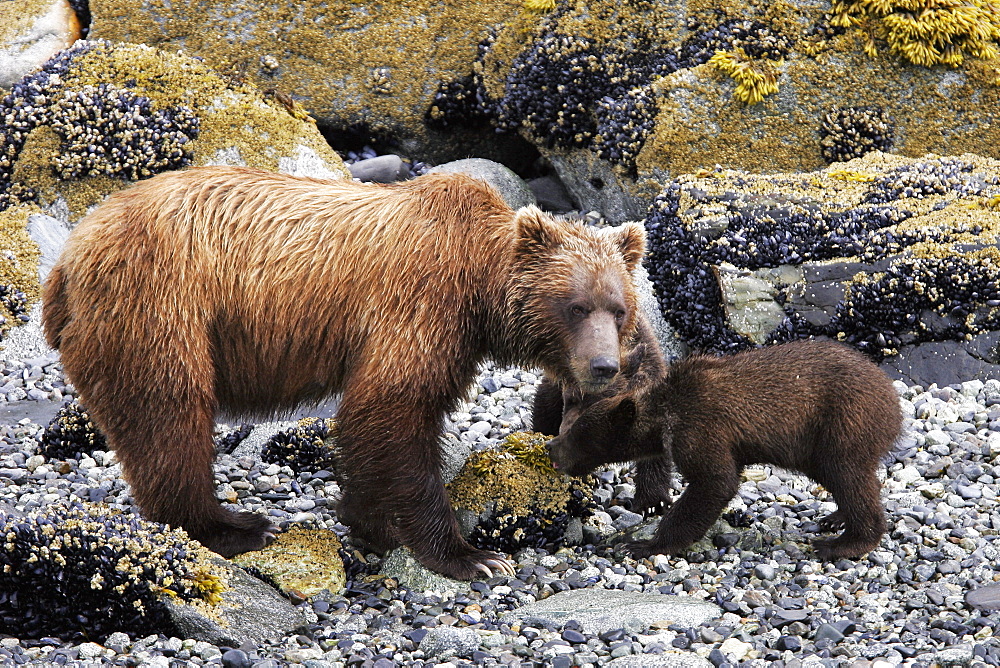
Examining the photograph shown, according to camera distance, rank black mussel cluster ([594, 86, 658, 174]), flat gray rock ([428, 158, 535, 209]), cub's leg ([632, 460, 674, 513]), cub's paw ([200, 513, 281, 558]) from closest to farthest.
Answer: cub's paw ([200, 513, 281, 558]) < cub's leg ([632, 460, 674, 513]) < black mussel cluster ([594, 86, 658, 174]) < flat gray rock ([428, 158, 535, 209])

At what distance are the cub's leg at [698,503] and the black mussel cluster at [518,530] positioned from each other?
2.08 feet

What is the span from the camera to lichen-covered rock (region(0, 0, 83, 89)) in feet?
40.5

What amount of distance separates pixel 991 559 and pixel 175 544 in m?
4.53

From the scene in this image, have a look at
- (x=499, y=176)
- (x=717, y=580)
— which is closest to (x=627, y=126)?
(x=499, y=176)

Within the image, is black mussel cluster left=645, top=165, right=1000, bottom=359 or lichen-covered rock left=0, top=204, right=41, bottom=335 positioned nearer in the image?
black mussel cluster left=645, top=165, right=1000, bottom=359

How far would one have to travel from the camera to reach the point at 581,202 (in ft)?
39.8

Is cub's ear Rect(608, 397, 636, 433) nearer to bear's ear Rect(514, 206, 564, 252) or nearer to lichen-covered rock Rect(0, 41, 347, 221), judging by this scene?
bear's ear Rect(514, 206, 564, 252)

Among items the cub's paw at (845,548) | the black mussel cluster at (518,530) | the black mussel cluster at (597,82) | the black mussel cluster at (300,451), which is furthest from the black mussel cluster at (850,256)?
the black mussel cluster at (300,451)

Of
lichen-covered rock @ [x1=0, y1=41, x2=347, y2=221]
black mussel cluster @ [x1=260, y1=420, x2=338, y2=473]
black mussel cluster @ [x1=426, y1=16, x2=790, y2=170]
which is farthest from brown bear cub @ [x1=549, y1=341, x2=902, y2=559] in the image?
lichen-covered rock @ [x1=0, y1=41, x2=347, y2=221]

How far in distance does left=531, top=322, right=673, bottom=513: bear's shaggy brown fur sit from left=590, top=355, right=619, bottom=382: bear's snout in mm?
731

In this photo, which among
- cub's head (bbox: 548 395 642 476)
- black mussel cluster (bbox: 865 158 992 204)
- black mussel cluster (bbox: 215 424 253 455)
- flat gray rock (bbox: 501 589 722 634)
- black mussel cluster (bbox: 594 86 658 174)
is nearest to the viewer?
flat gray rock (bbox: 501 589 722 634)

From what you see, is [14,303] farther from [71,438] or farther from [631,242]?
[631,242]

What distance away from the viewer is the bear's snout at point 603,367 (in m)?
5.51

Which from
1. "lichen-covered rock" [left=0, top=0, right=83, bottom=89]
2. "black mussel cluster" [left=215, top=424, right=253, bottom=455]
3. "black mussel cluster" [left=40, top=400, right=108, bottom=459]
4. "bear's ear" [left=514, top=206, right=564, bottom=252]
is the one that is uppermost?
"lichen-covered rock" [left=0, top=0, right=83, bottom=89]
